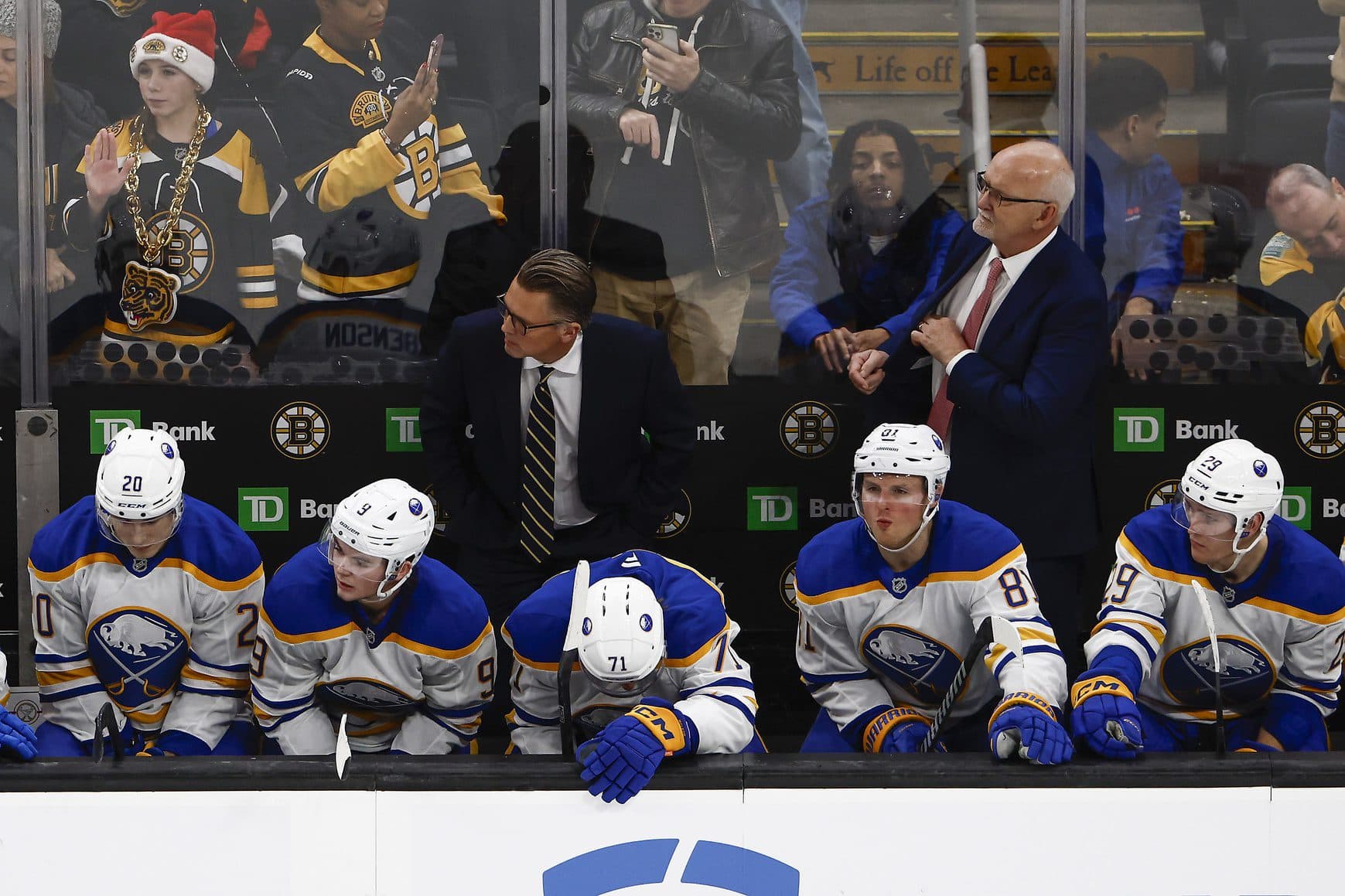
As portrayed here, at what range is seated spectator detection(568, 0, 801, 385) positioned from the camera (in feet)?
15.0

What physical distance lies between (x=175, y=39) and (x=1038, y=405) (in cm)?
279

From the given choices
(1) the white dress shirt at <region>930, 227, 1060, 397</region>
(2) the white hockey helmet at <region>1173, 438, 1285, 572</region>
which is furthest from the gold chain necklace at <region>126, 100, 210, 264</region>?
(2) the white hockey helmet at <region>1173, 438, 1285, 572</region>

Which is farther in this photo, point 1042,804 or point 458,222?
point 458,222

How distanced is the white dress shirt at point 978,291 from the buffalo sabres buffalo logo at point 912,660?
33.3 inches

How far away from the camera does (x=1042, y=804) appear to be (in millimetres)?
3090

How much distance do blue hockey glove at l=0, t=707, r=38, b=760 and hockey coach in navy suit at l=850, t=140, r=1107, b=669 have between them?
A: 253 centimetres

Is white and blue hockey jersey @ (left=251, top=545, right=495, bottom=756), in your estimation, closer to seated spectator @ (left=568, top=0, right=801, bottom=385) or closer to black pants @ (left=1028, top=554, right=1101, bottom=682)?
seated spectator @ (left=568, top=0, right=801, bottom=385)

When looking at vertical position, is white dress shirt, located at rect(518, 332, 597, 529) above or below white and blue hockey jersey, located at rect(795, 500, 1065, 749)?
above

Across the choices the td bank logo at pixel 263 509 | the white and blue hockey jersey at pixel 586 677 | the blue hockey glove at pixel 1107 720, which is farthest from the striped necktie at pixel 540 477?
the blue hockey glove at pixel 1107 720

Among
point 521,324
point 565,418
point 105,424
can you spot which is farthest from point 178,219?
point 565,418

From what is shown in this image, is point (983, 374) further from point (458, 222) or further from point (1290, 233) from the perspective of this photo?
point (458, 222)

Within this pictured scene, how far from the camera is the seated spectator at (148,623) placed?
378 centimetres

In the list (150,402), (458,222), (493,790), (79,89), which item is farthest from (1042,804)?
(79,89)

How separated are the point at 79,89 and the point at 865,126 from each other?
2.39 meters
